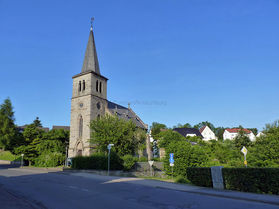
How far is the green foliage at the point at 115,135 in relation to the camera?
1067 inches

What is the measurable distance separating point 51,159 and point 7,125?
88.0 feet

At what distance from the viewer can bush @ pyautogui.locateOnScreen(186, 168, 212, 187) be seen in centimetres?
1283

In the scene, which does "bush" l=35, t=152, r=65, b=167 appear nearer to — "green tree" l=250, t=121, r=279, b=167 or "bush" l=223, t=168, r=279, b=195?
"green tree" l=250, t=121, r=279, b=167

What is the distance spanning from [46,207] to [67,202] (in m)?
0.94

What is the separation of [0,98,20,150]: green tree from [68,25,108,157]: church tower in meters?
17.8

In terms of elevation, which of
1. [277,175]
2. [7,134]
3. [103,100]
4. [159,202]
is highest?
[103,100]

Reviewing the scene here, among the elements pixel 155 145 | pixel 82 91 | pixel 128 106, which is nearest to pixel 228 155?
pixel 155 145

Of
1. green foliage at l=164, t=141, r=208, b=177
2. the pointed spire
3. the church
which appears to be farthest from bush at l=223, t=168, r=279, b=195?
the pointed spire

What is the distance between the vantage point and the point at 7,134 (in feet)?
163

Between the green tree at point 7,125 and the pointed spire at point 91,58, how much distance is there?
22081 mm

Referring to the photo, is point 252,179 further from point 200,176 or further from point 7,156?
point 7,156

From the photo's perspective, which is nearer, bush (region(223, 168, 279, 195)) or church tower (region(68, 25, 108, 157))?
bush (region(223, 168, 279, 195))

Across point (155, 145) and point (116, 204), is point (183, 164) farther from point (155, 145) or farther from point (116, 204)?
point (155, 145)

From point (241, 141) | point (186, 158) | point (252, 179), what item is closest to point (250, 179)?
point (252, 179)
